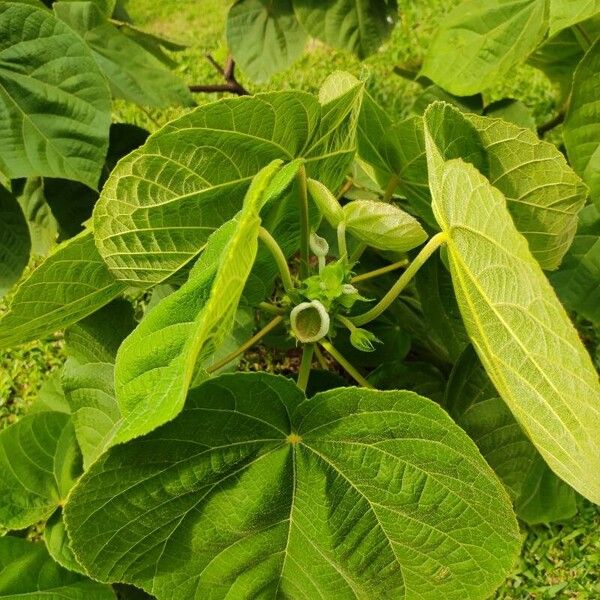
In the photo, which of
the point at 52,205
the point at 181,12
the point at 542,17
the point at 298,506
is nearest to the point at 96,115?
the point at 52,205

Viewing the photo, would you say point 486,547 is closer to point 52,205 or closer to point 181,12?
point 52,205

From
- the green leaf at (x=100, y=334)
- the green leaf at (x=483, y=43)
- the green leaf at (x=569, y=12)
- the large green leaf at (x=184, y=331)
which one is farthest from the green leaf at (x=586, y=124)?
the green leaf at (x=100, y=334)

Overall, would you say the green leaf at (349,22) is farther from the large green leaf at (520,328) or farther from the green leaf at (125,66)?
the large green leaf at (520,328)

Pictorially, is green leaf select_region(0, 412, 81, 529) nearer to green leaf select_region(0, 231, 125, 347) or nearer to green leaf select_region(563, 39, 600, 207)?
green leaf select_region(0, 231, 125, 347)

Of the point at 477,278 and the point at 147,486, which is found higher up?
the point at 477,278

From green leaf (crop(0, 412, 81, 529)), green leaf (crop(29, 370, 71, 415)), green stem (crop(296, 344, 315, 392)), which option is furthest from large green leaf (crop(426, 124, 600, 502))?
green leaf (crop(29, 370, 71, 415))

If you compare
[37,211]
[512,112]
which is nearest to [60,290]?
[37,211]
